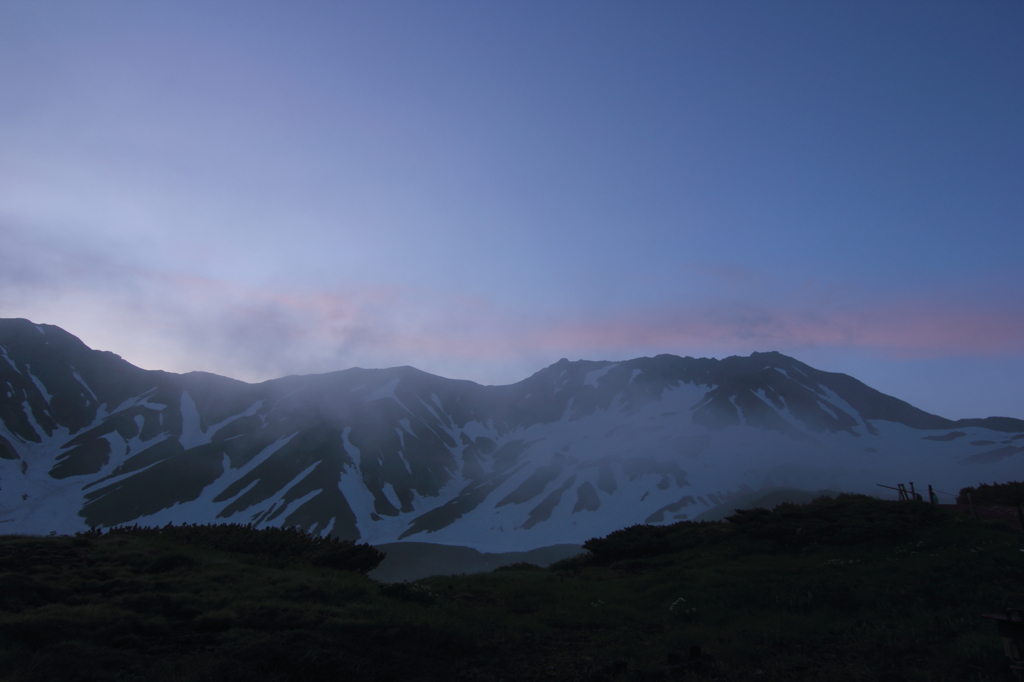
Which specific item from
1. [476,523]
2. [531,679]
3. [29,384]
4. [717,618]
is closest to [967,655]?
[717,618]

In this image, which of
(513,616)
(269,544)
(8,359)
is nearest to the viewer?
(513,616)

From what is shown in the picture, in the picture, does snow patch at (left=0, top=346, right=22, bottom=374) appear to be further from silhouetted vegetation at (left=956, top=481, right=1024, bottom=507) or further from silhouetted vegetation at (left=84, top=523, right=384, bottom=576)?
silhouetted vegetation at (left=956, top=481, right=1024, bottom=507)

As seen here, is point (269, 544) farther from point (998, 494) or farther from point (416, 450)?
point (416, 450)

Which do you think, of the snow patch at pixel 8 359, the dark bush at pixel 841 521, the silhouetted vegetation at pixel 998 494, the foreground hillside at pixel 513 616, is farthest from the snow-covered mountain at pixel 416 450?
the foreground hillside at pixel 513 616

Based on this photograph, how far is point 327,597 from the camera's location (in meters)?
13.0

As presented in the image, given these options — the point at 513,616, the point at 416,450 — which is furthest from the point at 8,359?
the point at 513,616

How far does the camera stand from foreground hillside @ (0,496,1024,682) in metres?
8.95

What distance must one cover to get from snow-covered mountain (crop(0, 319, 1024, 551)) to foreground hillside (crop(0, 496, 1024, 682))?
91686 millimetres

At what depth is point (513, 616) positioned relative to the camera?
13859 millimetres

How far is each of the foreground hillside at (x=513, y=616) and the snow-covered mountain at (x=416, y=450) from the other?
91.7m

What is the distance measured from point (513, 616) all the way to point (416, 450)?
144 metres

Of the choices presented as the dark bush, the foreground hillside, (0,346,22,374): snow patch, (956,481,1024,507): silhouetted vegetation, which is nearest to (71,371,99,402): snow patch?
(0,346,22,374): snow patch

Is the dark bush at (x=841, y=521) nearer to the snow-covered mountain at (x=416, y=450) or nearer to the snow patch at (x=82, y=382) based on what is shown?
the snow-covered mountain at (x=416, y=450)

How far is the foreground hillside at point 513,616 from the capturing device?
29.4ft
